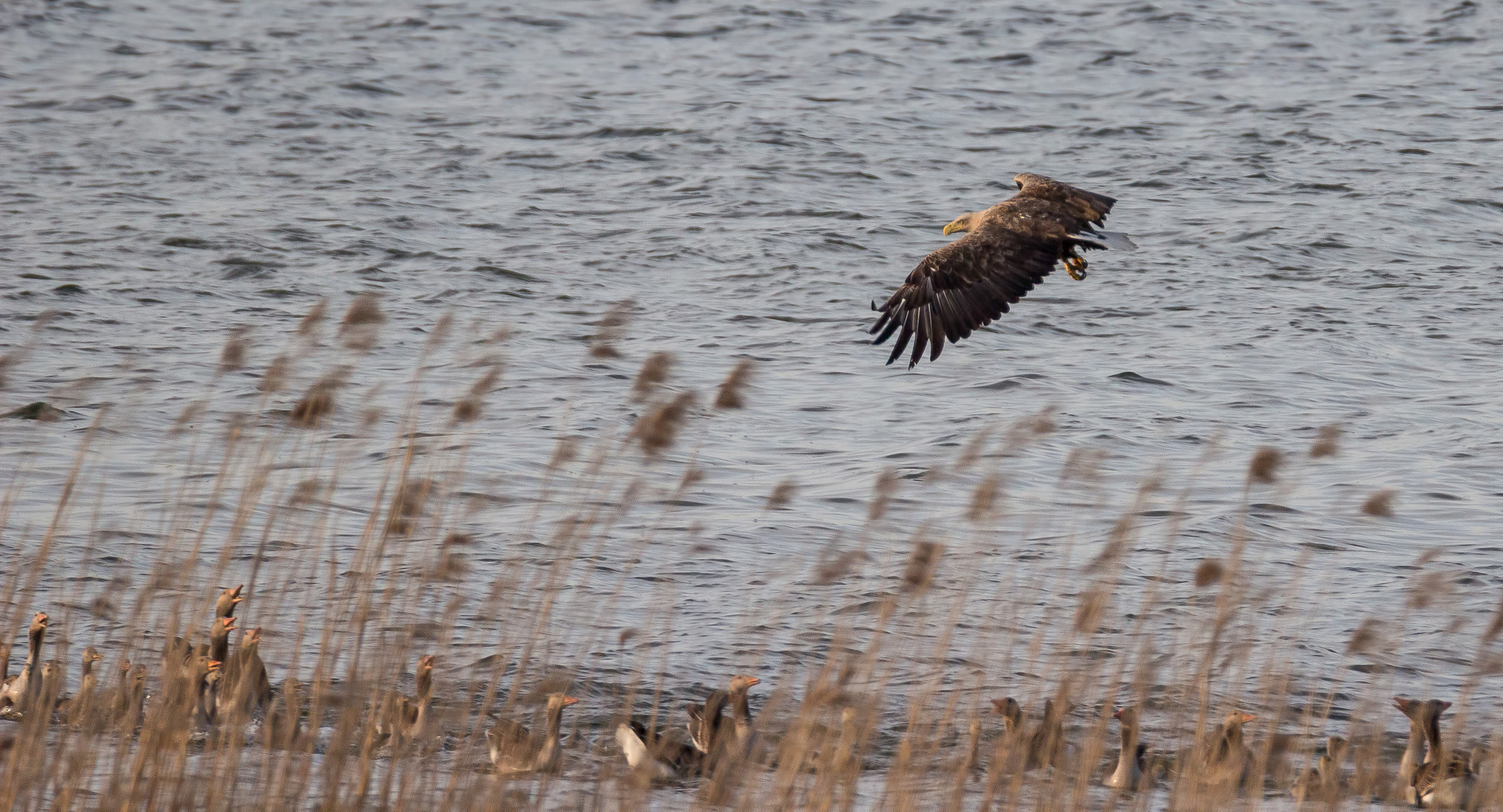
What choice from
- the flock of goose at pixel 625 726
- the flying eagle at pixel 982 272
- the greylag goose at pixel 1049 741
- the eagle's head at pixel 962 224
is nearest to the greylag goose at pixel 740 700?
the flock of goose at pixel 625 726

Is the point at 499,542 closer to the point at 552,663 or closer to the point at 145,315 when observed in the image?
the point at 552,663

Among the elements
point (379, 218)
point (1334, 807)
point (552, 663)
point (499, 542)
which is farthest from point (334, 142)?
point (1334, 807)

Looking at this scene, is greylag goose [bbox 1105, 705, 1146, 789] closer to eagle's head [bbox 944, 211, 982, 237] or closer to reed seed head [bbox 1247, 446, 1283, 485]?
reed seed head [bbox 1247, 446, 1283, 485]

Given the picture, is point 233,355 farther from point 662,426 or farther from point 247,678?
point 662,426

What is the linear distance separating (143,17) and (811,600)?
19594 millimetres

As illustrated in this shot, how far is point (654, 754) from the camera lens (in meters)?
5.59

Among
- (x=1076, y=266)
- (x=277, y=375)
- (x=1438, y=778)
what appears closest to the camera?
(x=277, y=375)

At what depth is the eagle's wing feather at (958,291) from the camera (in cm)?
788

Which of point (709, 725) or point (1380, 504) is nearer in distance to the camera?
point (1380, 504)

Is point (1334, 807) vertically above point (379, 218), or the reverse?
point (1334, 807)

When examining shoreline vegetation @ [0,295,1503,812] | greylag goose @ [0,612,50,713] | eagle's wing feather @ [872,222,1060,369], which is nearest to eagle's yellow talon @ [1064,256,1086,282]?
eagle's wing feather @ [872,222,1060,369]

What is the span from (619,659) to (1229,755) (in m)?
3.27

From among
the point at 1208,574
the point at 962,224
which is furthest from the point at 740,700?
the point at 962,224

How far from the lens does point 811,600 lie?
29.3ft
